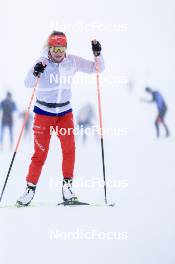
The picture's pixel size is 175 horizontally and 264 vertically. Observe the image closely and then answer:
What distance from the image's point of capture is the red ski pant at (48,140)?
2873 millimetres

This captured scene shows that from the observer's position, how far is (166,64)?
12.7 feet

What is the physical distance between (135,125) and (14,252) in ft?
5.13

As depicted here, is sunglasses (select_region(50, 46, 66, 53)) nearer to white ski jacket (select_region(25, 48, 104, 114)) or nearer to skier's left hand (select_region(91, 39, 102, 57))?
white ski jacket (select_region(25, 48, 104, 114))

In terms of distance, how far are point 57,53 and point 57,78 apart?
0.41 ft

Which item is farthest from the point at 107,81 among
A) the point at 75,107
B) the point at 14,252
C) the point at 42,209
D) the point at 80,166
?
the point at 14,252

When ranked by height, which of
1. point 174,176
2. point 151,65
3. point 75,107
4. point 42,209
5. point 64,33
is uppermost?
point 151,65

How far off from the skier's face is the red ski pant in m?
0.29

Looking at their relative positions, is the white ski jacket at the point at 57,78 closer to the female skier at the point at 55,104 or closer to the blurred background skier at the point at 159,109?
the female skier at the point at 55,104

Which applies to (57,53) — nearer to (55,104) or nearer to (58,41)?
(58,41)

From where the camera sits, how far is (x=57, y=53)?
2783mm

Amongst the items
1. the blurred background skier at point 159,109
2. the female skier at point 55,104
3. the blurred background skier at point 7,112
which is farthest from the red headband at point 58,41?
the blurred background skier at point 159,109

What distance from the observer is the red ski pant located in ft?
9.43

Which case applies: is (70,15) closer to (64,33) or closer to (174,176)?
(64,33)

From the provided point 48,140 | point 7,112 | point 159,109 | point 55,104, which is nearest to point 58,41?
point 55,104
